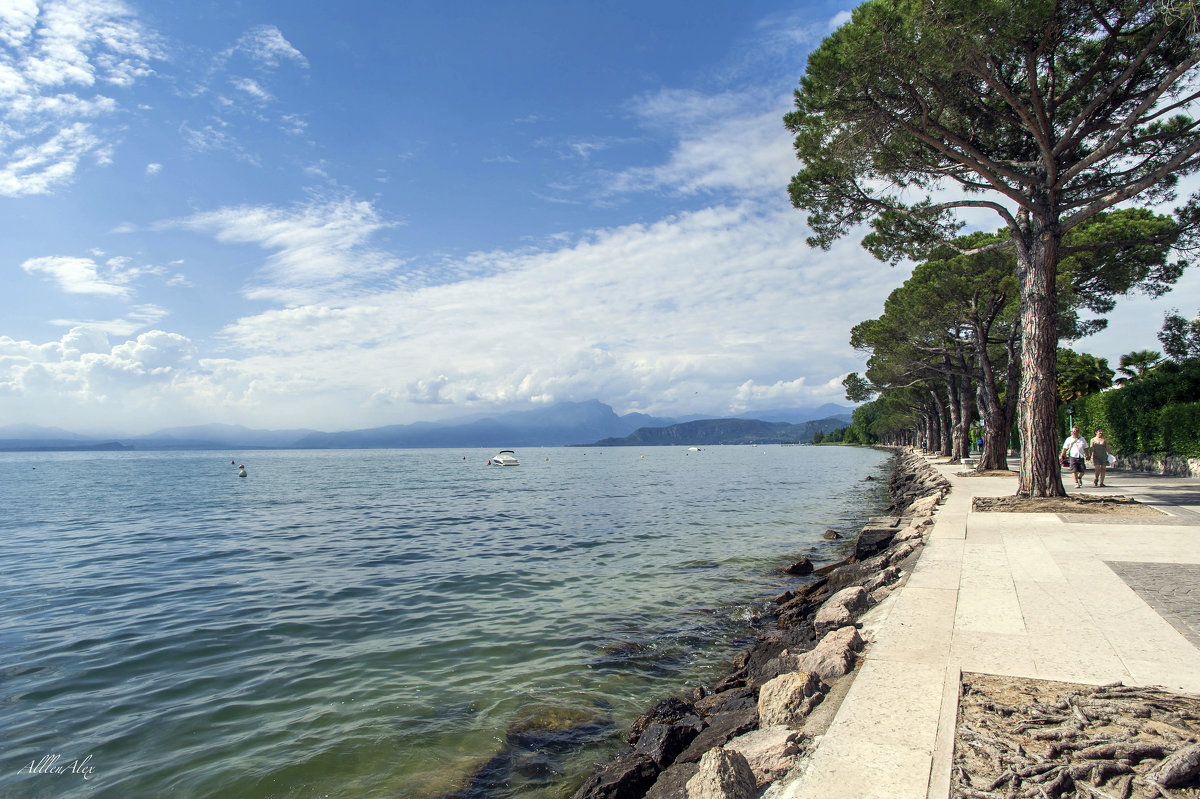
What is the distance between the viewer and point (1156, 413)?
23.1 metres

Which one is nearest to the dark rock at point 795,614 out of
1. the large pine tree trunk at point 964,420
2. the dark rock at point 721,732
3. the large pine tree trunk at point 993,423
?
the dark rock at point 721,732

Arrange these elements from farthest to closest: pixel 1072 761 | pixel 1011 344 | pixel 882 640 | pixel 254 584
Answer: pixel 1011 344, pixel 254 584, pixel 882 640, pixel 1072 761

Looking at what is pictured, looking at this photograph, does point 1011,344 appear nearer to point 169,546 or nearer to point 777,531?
point 777,531

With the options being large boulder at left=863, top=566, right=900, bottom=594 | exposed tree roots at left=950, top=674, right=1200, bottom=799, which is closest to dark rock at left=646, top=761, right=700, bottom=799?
exposed tree roots at left=950, top=674, right=1200, bottom=799

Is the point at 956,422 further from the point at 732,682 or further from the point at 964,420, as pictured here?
the point at 732,682

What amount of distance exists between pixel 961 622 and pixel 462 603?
7.94 m

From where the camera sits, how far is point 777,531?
18.7 meters

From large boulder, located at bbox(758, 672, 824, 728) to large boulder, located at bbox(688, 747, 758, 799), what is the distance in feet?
2.80

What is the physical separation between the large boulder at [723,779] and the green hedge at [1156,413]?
83.6 feet

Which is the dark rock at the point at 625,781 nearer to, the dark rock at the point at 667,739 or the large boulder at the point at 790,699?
the dark rock at the point at 667,739

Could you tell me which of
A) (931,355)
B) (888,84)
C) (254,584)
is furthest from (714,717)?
(931,355)

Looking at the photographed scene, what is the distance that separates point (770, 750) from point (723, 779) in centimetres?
55

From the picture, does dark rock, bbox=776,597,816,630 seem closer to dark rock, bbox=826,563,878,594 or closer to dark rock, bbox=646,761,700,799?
dark rock, bbox=826,563,878,594

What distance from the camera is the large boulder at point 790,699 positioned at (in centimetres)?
405
